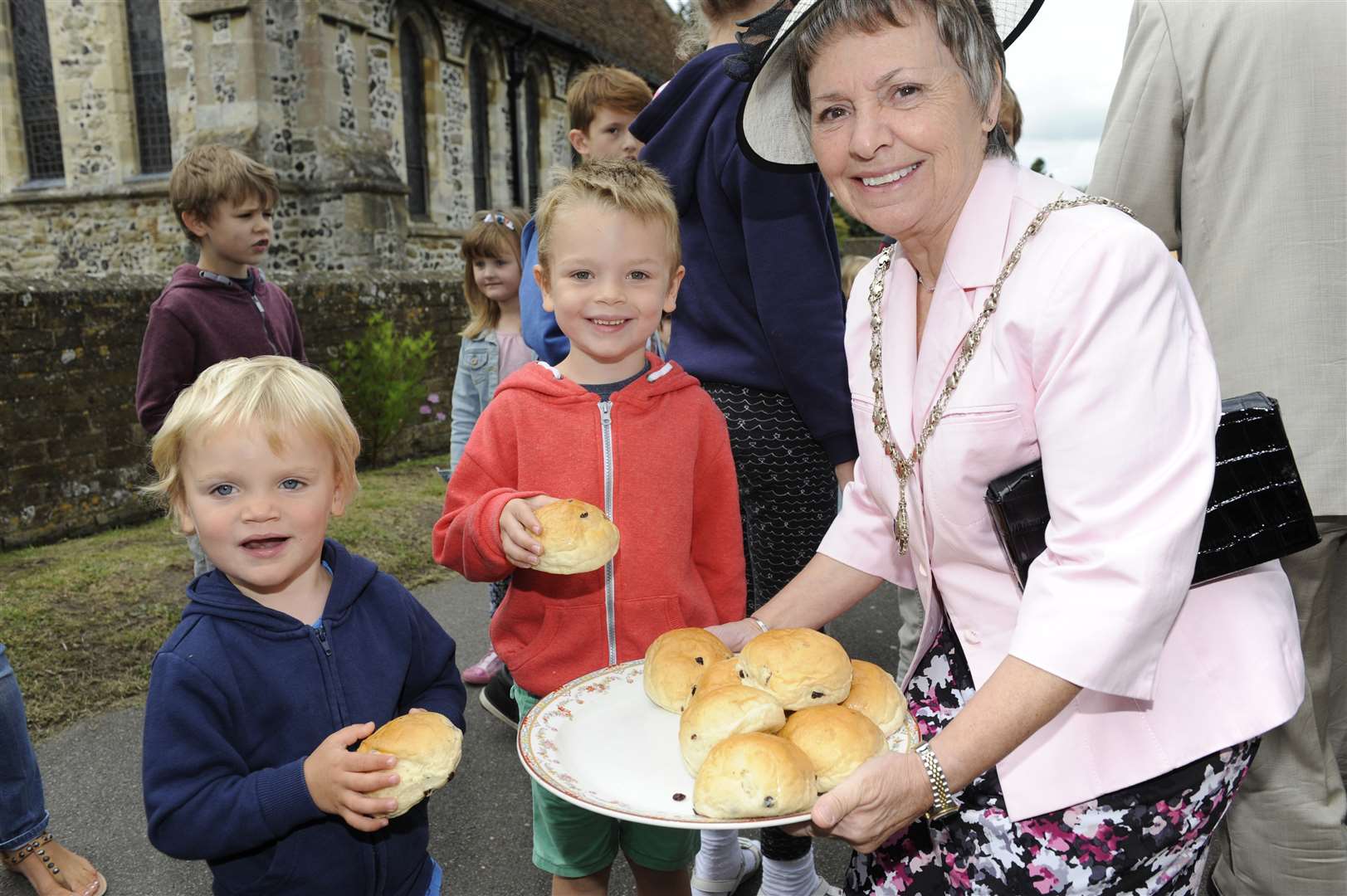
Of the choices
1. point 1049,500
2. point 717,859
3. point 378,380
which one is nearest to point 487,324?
point 717,859

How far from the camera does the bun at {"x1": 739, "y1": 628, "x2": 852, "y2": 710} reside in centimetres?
174

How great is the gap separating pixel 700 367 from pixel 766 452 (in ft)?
1.06

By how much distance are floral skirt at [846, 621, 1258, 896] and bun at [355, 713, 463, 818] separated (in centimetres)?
88

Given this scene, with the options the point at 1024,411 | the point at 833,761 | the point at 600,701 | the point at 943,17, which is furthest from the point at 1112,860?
the point at 943,17

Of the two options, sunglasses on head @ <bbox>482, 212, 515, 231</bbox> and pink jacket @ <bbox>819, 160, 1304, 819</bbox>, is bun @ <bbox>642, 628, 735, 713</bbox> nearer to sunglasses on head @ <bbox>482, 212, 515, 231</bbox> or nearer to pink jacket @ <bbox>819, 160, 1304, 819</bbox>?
pink jacket @ <bbox>819, 160, 1304, 819</bbox>

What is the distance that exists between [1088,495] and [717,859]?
6.60 feet

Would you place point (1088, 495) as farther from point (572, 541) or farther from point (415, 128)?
point (415, 128)

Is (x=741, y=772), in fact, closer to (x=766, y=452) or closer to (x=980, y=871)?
(x=980, y=871)

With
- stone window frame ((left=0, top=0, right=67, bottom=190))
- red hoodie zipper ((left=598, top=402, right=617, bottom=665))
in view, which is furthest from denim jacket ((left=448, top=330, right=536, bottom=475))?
stone window frame ((left=0, top=0, right=67, bottom=190))

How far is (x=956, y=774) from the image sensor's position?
144cm

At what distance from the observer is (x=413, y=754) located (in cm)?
165

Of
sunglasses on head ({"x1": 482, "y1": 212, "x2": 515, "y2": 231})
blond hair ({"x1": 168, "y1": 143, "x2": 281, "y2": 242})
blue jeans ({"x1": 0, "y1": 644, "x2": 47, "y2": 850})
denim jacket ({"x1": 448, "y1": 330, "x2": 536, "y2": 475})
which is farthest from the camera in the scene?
sunglasses on head ({"x1": 482, "y1": 212, "x2": 515, "y2": 231})

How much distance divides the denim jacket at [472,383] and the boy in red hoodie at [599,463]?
2.45 meters

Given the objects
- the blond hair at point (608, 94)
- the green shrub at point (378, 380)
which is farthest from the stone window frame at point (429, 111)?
the blond hair at point (608, 94)
